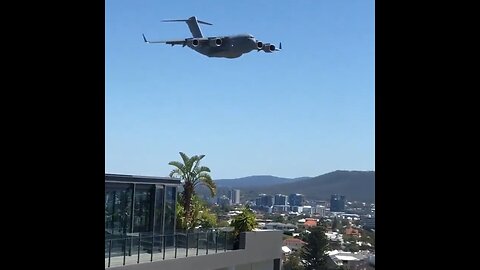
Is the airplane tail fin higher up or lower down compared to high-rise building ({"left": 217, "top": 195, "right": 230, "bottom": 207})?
higher up

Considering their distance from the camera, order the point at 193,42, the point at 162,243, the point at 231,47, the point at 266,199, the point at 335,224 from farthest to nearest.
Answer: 1. the point at 266,199
2. the point at 231,47
3. the point at 193,42
4. the point at 335,224
5. the point at 162,243

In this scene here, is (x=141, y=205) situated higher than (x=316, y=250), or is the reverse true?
(x=141, y=205)

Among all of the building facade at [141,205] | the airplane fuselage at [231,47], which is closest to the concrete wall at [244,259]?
the building facade at [141,205]

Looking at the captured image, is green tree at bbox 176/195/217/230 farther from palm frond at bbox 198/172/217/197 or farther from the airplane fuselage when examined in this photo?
the airplane fuselage

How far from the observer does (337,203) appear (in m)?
15.0

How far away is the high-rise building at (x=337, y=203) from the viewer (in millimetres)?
14365

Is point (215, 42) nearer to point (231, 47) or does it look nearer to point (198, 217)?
point (231, 47)

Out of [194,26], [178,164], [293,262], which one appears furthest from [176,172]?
[194,26]

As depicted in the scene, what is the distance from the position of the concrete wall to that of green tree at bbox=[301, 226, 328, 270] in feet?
3.82

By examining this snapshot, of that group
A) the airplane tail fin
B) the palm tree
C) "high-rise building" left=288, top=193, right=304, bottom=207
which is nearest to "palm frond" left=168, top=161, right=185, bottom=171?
the palm tree

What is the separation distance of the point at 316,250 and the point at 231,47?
7603 mm

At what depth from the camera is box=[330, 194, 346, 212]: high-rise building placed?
1436cm
